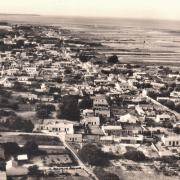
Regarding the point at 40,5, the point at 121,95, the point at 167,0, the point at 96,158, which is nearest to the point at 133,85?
the point at 121,95

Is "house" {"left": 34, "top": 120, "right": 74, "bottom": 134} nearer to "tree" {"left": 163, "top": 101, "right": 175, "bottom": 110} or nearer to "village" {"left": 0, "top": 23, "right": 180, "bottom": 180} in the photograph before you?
"village" {"left": 0, "top": 23, "right": 180, "bottom": 180}

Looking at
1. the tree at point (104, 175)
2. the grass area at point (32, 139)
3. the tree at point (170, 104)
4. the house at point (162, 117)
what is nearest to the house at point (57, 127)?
the grass area at point (32, 139)

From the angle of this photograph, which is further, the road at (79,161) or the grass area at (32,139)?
the grass area at (32,139)

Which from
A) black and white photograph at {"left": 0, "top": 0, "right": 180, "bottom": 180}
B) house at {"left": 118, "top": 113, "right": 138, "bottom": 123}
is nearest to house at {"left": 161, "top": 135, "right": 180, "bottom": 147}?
black and white photograph at {"left": 0, "top": 0, "right": 180, "bottom": 180}

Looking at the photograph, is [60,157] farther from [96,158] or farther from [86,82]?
[86,82]

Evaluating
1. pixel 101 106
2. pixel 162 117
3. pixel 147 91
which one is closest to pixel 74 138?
pixel 101 106

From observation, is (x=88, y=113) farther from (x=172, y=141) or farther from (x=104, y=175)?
(x=104, y=175)

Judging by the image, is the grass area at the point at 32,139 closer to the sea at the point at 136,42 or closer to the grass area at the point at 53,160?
the grass area at the point at 53,160
